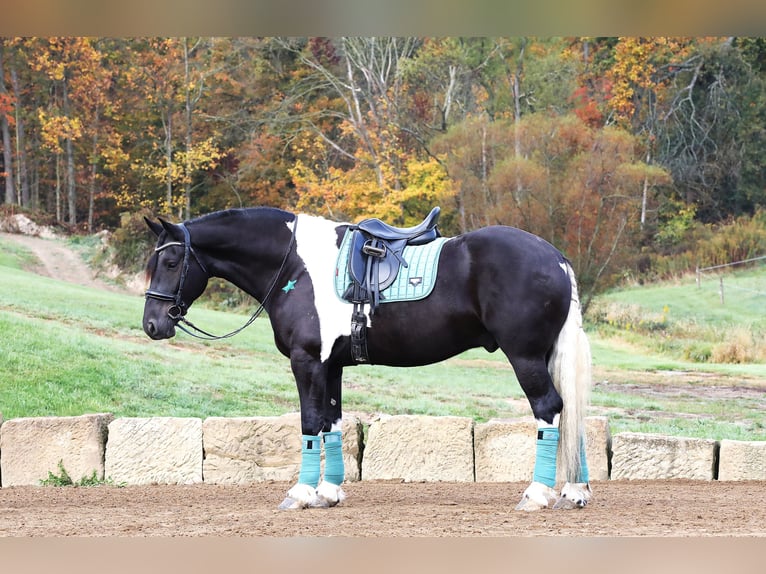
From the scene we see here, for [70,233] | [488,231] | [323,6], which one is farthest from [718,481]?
[70,233]

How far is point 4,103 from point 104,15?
8.60 metres

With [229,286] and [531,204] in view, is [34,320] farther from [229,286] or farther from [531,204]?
[531,204]

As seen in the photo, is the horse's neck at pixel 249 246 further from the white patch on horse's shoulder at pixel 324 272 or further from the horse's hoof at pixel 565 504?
the horse's hoof at pixel 565 504

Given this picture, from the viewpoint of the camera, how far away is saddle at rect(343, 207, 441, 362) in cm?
646

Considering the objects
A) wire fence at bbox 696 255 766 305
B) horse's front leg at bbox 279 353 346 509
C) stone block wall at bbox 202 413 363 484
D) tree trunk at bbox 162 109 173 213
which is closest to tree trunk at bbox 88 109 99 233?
tree trunk at bbox 162 109 173 213

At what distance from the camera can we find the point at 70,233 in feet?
43.3

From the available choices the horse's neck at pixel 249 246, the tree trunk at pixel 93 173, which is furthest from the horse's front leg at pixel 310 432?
the tree trunk at pixel 93 173

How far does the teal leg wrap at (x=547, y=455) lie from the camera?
20.2 feet

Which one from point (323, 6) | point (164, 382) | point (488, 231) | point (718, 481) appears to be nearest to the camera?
point (323, 6)

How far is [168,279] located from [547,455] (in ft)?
8.54

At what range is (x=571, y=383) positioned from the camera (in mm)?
6172

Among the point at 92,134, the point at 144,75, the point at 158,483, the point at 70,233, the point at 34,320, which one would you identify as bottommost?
the point at 158,483

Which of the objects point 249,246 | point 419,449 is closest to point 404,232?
point 249,246

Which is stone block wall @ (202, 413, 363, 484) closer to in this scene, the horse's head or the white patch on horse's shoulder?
the horse's head
